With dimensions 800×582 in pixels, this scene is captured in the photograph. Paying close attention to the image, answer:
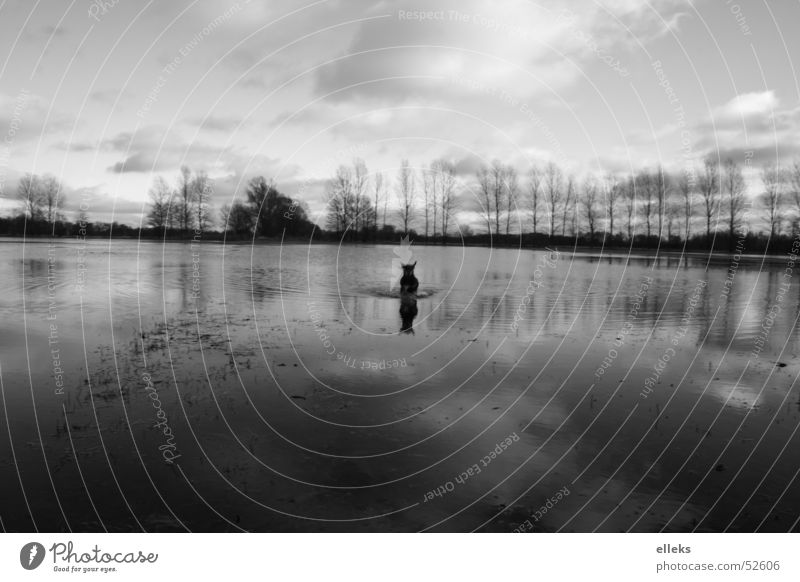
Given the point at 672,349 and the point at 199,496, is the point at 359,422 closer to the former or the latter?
the point at 199,496

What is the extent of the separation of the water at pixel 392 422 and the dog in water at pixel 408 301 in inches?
16.1

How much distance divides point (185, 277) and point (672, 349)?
25.7m

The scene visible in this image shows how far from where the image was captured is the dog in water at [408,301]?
16969mm

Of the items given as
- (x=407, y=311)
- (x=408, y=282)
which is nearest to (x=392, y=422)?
(x=407, y=311)

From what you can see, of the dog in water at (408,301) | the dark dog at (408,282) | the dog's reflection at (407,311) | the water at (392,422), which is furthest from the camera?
the dark dog at (408,282)

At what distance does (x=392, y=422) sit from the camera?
852 cm

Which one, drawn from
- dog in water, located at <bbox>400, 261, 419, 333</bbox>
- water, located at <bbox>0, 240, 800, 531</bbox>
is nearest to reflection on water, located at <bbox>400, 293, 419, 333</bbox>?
dog in water, located at <bbox>400, 261, 419, 333</bbox>

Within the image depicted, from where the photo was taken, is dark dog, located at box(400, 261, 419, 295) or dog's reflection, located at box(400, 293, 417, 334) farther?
dark dog, located at box(400, 261, 419, 295)

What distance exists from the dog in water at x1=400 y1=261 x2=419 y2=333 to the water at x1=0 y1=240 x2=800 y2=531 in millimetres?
408

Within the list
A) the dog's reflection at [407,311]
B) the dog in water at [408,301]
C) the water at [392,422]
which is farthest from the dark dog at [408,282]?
the water at [392,422]

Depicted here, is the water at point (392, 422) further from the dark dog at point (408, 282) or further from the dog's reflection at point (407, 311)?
the dark dog at point (408, 282)

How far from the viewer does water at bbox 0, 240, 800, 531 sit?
6.10 meters

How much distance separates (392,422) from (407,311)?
11290 mm

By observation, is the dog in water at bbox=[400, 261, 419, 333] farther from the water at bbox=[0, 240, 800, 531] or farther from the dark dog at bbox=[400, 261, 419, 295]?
the water at bbox=[0, 240, 800, 531]
